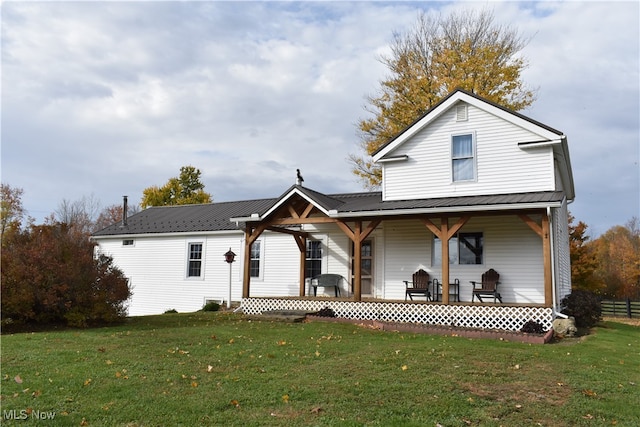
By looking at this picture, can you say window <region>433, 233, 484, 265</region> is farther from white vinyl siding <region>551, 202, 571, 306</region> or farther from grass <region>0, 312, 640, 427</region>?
grass <region>0, 312, 640, 427</region>

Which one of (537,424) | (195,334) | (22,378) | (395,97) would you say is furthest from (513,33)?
(22,378)

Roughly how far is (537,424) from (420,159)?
443 inches

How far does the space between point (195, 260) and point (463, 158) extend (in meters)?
12.3

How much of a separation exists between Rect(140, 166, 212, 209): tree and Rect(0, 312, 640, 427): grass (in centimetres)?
3377

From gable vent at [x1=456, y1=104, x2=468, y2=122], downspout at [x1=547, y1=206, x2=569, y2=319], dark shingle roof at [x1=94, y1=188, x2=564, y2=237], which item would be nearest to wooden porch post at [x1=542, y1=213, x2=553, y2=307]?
downspout at [x1=547, y1=206, x2=569, y2=319]

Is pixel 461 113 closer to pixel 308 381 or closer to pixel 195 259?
pixel 308 381

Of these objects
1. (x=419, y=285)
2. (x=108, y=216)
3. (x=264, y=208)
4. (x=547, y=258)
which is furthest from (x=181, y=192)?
(x=547, y=258)

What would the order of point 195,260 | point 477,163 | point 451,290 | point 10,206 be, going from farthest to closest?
point 10,206, point 195,260, point 451,290, point 477,163

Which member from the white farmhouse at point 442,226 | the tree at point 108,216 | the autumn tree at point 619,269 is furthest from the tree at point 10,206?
the autumn tree at point 619,269

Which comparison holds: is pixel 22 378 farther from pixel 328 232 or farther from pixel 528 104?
pixel 528 104

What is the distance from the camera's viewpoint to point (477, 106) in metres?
15.0

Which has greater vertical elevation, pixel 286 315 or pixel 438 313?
pixel 438 313

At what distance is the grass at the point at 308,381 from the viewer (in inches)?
208

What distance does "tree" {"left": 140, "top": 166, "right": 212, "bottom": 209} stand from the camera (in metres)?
43.5
